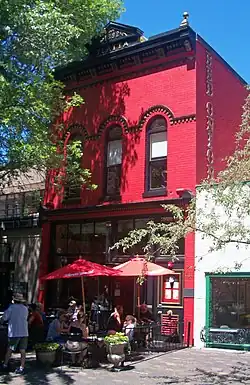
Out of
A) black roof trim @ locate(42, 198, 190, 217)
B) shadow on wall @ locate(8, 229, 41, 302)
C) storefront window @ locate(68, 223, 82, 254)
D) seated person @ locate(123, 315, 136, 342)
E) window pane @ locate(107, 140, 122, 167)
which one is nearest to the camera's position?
seated person @ locate(123, 315, 136, 342)

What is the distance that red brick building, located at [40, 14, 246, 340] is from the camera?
1608cm

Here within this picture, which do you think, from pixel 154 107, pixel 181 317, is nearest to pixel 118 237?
pixel 181 317

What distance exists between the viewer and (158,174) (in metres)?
16.8

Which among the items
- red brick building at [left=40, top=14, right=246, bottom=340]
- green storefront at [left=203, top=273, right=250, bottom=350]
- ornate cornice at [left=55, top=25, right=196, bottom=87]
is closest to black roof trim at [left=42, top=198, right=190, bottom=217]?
red brick building at [left=40, top=14, right=246, bottom=340]

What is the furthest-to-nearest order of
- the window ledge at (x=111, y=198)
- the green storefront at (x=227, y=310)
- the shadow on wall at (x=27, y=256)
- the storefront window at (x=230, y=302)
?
the shadow on wall at (x=27, y=256) < the window ledge at (x=111, y=198) < the storefront window at (x=230, y=302) < the green storefront at (x=227, y=310)

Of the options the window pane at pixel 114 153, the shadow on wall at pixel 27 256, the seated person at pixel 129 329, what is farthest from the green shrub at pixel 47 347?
the shadow on wall at pixel 27 256

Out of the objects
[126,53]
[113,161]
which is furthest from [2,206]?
[126,53]

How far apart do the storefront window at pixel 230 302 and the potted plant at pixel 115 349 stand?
452 cm

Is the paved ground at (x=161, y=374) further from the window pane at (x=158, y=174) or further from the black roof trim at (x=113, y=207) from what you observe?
the window pane at (x=158, y=174)

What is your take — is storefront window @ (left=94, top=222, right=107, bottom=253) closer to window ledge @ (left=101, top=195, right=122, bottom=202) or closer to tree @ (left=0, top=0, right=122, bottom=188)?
window ledge @ (left=101, top=195, right=122, bottom=202)

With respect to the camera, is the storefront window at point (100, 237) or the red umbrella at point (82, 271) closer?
the red umbrella at point (82, 271)

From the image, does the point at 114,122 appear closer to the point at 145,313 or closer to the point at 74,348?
the point at 145,313

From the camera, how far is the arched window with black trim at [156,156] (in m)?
16.7

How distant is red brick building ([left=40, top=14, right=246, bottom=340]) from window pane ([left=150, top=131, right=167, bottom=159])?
0.12 ft
